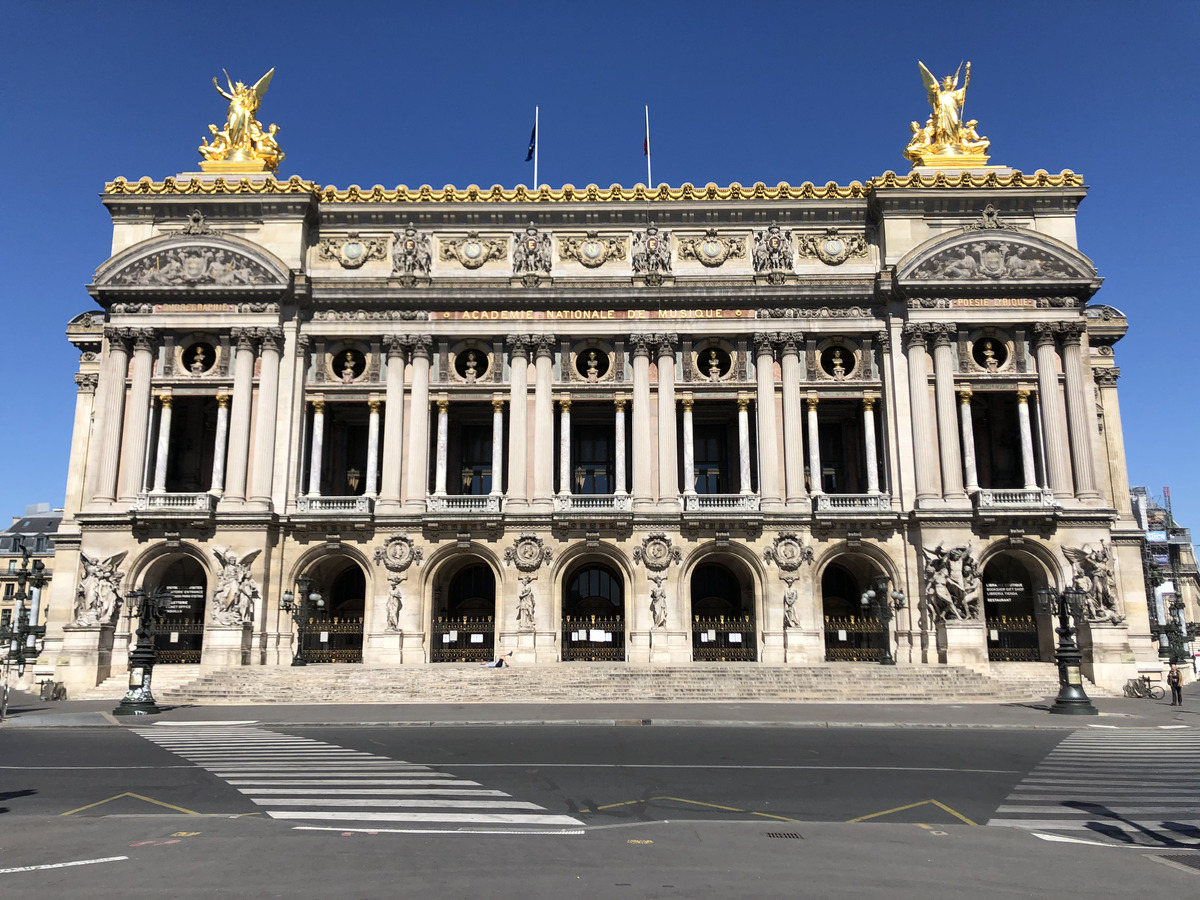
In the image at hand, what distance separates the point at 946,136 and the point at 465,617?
3457 cm

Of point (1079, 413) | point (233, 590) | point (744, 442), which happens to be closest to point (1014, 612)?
point (1079, 413)

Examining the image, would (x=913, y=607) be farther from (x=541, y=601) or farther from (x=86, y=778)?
(x=86, y=778)

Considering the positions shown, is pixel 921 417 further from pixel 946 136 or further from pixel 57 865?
pixel 57 865

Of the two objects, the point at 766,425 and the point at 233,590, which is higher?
the point at 766,425

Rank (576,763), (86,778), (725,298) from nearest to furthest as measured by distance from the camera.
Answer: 1. (86,778)
2. (576,763)
3. (725,298)

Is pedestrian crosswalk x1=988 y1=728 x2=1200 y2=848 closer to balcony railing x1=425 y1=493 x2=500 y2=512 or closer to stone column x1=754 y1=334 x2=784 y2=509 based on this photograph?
stone column x1=754 y1=334 x2=784 y2=509

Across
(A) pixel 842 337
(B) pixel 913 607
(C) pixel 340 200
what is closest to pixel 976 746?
(B) pixel 913 607

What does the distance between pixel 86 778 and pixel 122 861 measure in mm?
8243

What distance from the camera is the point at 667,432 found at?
4478 centimetres

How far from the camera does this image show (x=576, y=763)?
61.2 ft

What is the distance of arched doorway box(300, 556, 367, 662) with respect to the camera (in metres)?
43.6

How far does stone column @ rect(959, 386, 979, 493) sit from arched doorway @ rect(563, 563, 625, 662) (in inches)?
669

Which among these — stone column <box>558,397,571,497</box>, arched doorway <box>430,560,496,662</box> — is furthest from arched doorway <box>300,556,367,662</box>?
stone column <box>558,397,571,497</box>

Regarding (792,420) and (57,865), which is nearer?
(57,865)
